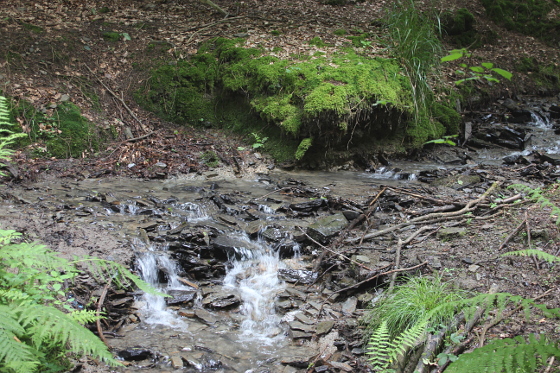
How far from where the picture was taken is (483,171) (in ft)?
23.7

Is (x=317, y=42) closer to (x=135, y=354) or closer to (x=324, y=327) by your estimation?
(x=324, y=327)

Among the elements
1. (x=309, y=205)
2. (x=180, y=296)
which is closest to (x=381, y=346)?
(x=180, y=296)

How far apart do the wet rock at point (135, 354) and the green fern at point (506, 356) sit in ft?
7.52

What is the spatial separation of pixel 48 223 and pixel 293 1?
9.61 metres

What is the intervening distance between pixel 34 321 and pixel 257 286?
2.57 metres

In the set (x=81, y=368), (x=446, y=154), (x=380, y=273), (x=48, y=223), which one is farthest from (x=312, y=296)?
(x=446, y=154)

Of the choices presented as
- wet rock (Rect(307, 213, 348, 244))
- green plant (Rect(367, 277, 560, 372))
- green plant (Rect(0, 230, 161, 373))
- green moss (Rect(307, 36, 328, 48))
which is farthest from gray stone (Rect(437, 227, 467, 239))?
green moss (Rect(307, 36, 328, 48))

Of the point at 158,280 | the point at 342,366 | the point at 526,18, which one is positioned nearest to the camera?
the point at 342,366

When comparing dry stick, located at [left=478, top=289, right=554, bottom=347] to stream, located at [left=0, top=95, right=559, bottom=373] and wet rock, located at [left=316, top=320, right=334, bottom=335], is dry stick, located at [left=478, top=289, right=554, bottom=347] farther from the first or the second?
wet rock, located at [left=316, top=320, right=334, bottom=335]

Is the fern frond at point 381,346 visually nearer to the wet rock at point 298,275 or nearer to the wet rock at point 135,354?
the wet rock at point 135,354

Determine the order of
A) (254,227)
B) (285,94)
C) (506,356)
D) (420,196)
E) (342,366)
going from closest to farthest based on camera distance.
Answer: (506,356), (342,366), (254,227), (420,196), (285,94)

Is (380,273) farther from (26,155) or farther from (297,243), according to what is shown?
(26,155)

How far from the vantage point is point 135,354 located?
3.03m

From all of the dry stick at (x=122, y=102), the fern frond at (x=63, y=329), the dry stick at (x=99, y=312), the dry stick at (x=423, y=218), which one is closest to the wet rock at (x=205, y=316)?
the dry stick at (x=99, y=312)
